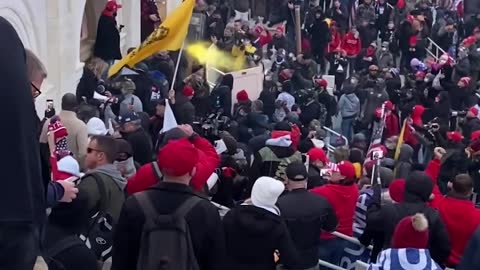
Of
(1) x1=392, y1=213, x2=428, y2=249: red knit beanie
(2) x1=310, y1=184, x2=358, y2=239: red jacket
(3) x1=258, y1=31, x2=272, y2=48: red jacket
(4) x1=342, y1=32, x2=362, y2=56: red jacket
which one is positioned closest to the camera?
(1) x1=392, y1=213, x2=428, y2=249: red knit beanie

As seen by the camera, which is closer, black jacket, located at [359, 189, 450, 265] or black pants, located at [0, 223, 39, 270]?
black pants, located at [0, 223, 39, 270]

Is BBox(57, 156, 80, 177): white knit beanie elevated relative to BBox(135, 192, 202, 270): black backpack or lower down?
lower down

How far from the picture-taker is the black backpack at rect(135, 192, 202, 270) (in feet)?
13.3

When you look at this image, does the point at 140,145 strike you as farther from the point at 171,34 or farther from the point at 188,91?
the point at 188,91

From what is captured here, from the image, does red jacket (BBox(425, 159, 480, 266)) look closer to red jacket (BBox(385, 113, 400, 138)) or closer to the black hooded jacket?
the black hooded jacket

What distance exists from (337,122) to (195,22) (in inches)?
184

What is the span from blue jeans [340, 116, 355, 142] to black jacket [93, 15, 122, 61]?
4104mm

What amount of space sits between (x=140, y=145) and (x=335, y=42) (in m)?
Answer: 11.6

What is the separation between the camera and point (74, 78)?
44.6ft

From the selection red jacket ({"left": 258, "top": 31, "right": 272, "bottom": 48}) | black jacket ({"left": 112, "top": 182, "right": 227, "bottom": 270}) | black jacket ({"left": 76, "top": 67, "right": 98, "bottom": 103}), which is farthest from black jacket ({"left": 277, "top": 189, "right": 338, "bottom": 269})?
red jacket ({"left": 258, "top": 31, "right": 272, "bottom": 48})

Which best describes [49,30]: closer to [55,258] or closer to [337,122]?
[337,122]

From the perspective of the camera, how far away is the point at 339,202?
6.78 meters

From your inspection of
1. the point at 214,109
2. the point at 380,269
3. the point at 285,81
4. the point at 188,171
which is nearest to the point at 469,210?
the point at 380,269

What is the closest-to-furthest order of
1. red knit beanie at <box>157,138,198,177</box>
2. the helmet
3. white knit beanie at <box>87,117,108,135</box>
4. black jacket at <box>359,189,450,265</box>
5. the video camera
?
red knit beanie at <box>157,138,198,177</box> → black jacket at <box>359,189,450,265</box> → white knit beanie at <box>87,117,108,135</box> → the video camera → the helmet
